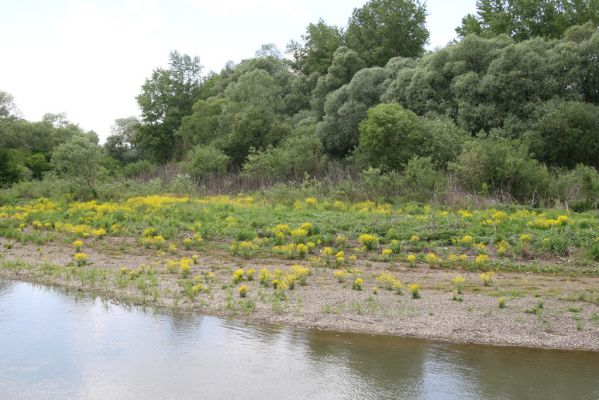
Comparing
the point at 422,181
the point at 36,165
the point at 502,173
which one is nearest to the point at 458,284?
the point at 422,181

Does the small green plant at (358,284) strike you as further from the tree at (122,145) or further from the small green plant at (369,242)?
the tree at (122,145)

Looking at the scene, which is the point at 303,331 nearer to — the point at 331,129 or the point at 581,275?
the point at 581,275

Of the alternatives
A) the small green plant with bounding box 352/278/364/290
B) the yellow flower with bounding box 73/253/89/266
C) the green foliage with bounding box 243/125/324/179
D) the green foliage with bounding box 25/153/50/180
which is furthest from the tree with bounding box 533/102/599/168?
the green foliage with bounding box 25/153/50/180

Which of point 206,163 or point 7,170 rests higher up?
point 206,163

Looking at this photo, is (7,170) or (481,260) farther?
(7,170)

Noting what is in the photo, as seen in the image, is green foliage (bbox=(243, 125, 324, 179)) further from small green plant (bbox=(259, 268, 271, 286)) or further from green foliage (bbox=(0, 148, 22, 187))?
small green plant (bbox=(259, 268, 271, 286))

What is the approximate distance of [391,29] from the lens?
54.4 metres

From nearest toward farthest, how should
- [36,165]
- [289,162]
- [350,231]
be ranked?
[350,231] < [289,162] < [36,165]

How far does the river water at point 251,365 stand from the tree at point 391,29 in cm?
4541

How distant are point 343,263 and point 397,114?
17.7 meters

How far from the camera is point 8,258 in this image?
1880 cm

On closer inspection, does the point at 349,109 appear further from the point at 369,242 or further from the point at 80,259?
the point at 80,259

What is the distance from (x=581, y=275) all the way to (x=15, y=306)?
14136mm

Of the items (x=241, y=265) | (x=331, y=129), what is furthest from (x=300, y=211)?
(x=331, y=129)
